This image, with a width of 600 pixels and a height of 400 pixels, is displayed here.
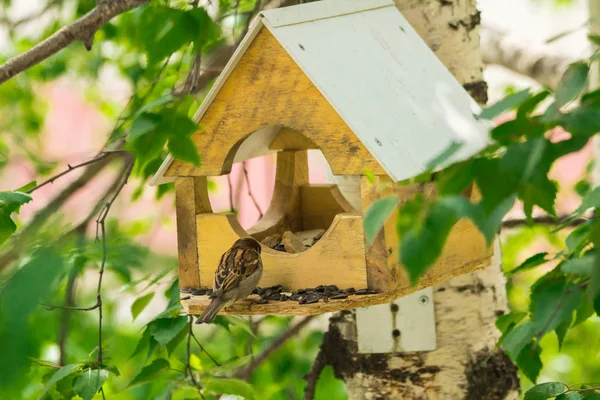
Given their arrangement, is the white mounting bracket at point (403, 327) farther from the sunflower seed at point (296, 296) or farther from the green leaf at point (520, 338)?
the green leaf at point (520, 338)

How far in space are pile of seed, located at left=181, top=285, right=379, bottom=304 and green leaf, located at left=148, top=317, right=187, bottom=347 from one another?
14 centimetres

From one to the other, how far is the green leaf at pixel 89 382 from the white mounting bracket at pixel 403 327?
0.77 meters

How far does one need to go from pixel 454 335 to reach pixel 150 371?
840 mm

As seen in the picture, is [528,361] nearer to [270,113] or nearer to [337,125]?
[337,125]

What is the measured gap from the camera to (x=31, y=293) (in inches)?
27.1

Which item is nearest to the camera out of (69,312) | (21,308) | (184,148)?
(21,308)

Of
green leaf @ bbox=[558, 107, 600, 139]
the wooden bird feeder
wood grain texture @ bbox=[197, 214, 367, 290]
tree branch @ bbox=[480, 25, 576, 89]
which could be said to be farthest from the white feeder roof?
tree branch @ bbox=[480, 25, 576, 89]

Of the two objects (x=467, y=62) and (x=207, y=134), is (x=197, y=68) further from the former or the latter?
(x=467, y=62)

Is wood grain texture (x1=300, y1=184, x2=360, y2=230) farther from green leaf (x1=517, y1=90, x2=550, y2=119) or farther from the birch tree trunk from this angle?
green leaf (x1=517, y1=90, x2=550, y2=119)

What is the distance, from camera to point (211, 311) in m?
1.78

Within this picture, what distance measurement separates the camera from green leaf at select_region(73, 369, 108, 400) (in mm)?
1835

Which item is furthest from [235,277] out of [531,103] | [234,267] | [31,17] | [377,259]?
[31,17]

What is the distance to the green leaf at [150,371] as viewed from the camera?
204 centimetres

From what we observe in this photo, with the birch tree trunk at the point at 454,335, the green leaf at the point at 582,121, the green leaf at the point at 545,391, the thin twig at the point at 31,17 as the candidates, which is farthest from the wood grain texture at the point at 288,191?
the green leaf at the point at 582,121
